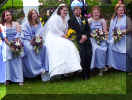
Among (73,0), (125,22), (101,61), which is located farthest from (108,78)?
(73,0)

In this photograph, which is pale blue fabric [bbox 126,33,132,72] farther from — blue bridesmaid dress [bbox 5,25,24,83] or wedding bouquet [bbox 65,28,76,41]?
blue bridesmaid dress [bbox 5,25,24,83]

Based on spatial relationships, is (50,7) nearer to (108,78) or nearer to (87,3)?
(87,3)

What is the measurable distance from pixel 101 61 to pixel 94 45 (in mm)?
285

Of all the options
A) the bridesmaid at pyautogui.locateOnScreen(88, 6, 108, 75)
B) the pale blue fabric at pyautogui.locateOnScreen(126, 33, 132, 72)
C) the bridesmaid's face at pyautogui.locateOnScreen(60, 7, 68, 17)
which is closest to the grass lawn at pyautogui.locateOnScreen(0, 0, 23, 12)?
the bridesmaid's face at pyautogui.locateOnScreen(60, 7, 68, 17)

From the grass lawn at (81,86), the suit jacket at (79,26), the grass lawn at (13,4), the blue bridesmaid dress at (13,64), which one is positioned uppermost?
the grass lawn at (13,4)

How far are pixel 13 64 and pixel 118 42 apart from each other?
180 cm

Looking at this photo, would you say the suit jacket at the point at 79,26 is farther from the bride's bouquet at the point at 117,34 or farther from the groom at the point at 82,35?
the bride's bouquet at the point at 117,34

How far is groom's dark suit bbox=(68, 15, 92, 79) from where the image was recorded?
6406 mm

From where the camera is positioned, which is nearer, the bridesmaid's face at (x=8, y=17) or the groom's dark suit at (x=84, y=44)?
the groom's dark suit at (x=84, y=44)

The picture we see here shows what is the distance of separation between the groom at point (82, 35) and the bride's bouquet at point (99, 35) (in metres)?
0.11

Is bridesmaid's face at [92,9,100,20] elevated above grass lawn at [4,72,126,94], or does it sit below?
above

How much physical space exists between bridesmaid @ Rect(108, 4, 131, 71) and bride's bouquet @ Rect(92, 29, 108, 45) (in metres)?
0.10

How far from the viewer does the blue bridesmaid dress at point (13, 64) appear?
261 inches

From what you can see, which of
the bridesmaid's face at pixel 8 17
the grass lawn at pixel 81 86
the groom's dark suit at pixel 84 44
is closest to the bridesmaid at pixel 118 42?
the grass lawn at pixel 81 86
